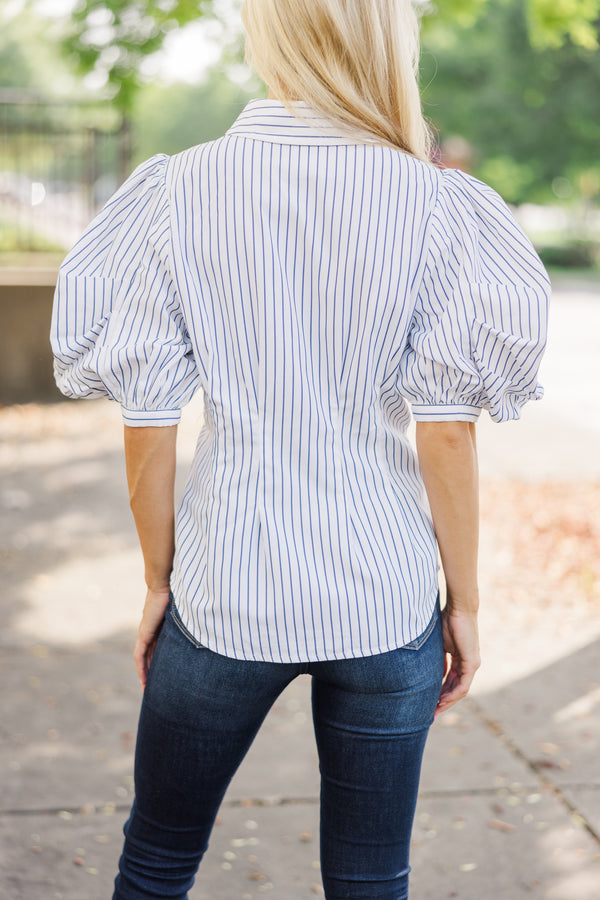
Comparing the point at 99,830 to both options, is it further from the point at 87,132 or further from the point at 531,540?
the point at 87,132

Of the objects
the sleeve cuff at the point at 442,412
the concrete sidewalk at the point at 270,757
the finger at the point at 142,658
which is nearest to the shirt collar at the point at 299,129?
the sleeve cuff at the point at 442,412

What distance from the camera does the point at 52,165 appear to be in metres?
10.6

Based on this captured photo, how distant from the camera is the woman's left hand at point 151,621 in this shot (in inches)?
65.8

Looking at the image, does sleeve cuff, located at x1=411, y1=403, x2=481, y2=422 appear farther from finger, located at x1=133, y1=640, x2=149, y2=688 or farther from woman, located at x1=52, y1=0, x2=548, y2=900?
finger, located at x1=133, y1=640, x2=149, y2=688

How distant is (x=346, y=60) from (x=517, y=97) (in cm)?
3233

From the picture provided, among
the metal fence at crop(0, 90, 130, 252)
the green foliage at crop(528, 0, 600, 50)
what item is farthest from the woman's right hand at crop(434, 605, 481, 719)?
the metal fence at crop(0, 90, 130, 252)

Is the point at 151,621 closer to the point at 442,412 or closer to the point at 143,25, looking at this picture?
the point at 442,412

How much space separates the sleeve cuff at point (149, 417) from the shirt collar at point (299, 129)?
0.42 m

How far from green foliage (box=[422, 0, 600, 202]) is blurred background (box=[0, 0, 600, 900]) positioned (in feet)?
67.2

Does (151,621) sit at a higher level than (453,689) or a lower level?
higher

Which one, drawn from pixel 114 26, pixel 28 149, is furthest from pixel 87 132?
pixel 114 26

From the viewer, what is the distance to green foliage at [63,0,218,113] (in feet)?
23.2

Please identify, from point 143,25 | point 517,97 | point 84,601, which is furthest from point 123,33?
point 517,97

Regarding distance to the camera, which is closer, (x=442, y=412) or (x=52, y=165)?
(x=442, y=412)
